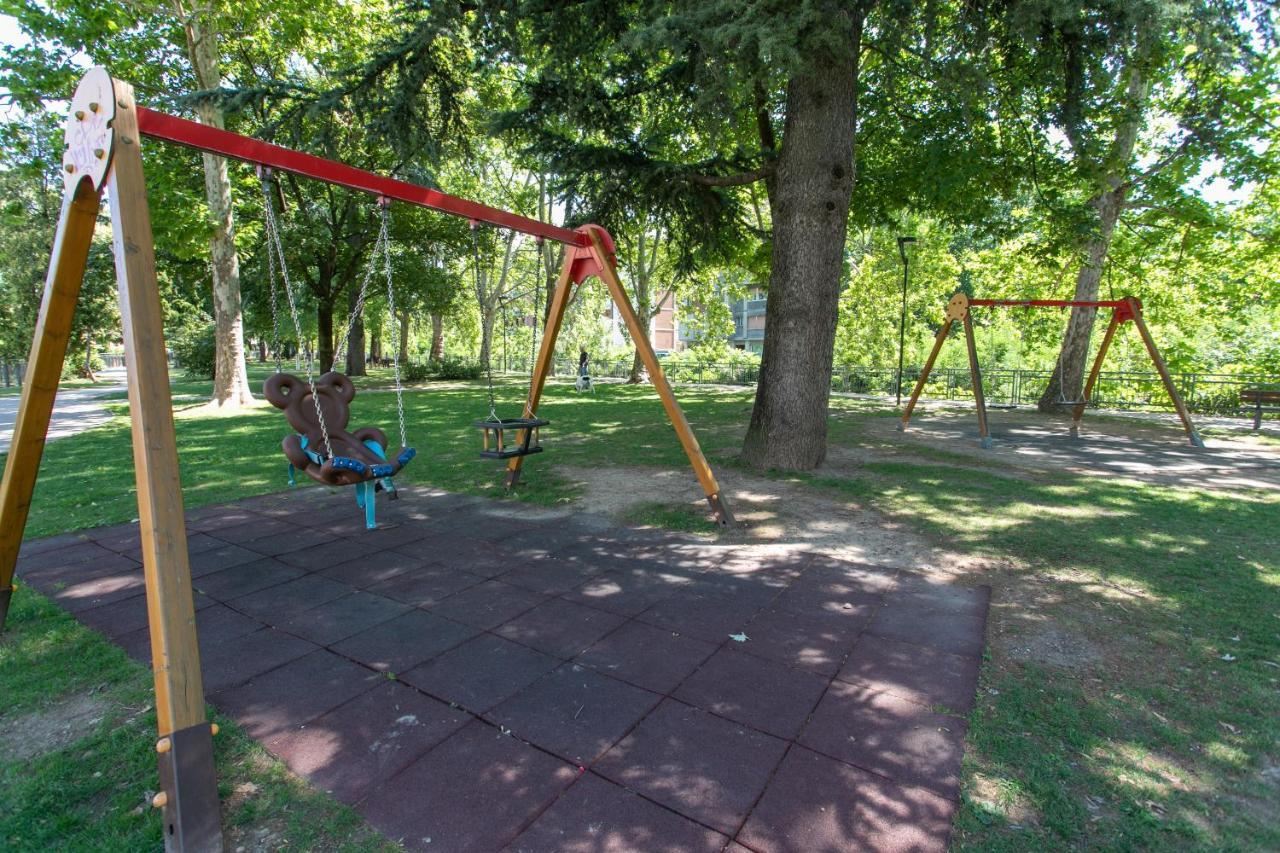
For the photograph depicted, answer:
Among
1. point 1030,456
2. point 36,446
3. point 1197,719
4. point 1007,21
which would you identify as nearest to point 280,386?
point 36,446

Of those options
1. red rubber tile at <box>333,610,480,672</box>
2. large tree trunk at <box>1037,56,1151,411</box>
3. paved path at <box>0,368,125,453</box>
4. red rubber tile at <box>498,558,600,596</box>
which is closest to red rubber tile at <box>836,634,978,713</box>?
red rubber tile at <box>498,558,600,596</box>

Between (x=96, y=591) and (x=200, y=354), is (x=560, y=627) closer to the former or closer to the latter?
(x=96, y=591)

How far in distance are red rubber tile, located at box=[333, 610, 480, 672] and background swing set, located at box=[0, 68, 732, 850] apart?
3.14 ft

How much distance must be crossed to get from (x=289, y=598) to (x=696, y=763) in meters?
3.08

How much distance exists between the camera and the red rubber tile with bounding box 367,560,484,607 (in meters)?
4.21

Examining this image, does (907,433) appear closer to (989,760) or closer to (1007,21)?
(1007,21)

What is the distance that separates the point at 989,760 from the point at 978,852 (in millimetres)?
562

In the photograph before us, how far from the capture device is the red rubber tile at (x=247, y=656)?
3.18m

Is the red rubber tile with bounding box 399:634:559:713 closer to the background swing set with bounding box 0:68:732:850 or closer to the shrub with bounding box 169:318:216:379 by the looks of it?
the background swing set with bounding box 0:68:732:850

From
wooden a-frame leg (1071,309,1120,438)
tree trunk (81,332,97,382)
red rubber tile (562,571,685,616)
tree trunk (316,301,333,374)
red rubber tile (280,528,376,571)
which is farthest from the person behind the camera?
tree trunk (81,332,97,382)

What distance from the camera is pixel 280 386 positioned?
5.48 metres

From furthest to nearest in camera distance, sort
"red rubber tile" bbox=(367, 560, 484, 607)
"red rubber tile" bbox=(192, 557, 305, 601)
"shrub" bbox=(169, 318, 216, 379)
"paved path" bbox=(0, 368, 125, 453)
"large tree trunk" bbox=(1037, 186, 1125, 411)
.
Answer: "shrub" bbox=(169, 318, 216, 379)
"large tree trunk" bbox=(1037, 186, 1125, 411)
"paved path" bbox=(0, 368, 125, 453)
"red rubber tile" bbox=(192, 557, 305, 601)
"red rubber tile" bbox=(367, 560, 484, 607)

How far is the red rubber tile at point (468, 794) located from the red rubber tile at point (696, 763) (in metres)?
0.26

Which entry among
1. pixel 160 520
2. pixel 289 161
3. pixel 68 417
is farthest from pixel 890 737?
pixel 68 417
